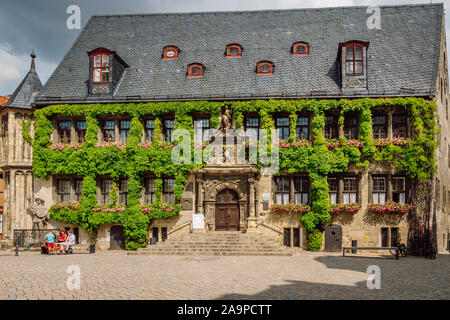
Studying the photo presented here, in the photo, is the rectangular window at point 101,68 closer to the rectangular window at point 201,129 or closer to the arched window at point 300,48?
the rectangular window at point 201,129

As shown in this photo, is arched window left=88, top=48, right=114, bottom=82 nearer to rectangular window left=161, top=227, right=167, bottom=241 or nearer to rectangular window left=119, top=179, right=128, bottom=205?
rectangular window left=119, top=179, right=128, bottom=205

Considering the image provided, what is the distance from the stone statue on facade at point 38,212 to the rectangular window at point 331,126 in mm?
16240

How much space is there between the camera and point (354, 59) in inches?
1025

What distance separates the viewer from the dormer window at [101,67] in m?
27.6

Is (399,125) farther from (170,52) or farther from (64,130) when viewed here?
(64,130)

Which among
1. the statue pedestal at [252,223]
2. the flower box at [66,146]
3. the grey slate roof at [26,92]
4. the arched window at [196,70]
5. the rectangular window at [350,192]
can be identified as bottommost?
the statue pedestal at [252,223]

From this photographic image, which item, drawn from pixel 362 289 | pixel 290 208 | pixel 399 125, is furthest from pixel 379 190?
pixel 362 289

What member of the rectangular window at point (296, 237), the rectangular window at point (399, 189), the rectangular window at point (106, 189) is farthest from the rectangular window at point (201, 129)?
the rectangular window at point (399, 189)

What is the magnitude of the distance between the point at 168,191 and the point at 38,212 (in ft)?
23.8

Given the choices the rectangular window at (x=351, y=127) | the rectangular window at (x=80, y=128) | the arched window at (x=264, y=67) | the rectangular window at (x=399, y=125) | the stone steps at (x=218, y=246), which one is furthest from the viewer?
the arched window at (x=264, y=67)

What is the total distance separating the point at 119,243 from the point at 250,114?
33.6 feet

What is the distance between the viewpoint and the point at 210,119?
85.4ft

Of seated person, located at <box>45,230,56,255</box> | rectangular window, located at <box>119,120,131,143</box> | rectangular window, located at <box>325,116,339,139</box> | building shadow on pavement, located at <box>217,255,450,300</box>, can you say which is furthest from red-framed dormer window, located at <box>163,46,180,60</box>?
building shadow on pavement, located at <box>217,255,450,300</box>

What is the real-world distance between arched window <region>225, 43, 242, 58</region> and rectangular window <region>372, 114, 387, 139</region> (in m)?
9.05
